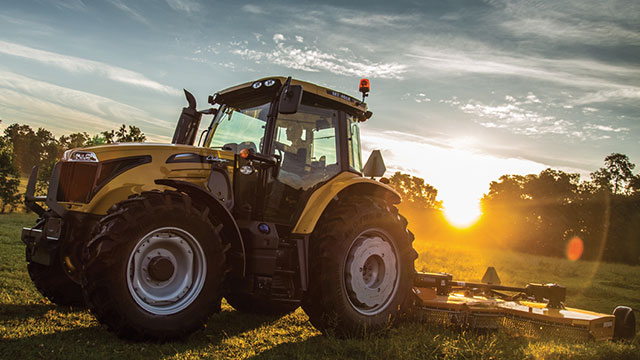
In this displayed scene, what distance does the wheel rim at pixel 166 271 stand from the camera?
4.09 meters

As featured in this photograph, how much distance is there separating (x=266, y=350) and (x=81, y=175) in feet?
8.02

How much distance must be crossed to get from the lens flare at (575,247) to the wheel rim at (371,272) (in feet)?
146

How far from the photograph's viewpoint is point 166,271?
165 inches

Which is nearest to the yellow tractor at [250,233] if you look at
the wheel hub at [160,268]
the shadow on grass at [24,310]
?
the wheel hub at [160,268]

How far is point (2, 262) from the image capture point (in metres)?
8.56

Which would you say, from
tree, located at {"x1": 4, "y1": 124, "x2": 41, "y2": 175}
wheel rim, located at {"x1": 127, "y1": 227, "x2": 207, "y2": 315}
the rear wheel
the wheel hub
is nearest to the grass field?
the rear wheel

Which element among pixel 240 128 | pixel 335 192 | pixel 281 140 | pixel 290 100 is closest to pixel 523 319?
pixel 335 192

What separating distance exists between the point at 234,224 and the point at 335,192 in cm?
138

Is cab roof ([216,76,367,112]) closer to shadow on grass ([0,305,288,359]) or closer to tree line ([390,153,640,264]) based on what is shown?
shadow on grass ([0,305,288,359])

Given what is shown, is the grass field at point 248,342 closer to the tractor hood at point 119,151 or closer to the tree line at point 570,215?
the tractor hood at point 119,151

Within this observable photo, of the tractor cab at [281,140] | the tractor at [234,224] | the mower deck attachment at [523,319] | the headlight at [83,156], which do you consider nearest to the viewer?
the tractor at [234,224]

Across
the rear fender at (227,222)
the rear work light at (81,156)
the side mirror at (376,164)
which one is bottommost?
the rear fender at (227,222)

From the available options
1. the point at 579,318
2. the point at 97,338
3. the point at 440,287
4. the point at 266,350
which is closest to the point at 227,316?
the point at 266,350

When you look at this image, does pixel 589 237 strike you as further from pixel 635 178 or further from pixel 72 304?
pixel 72 304
